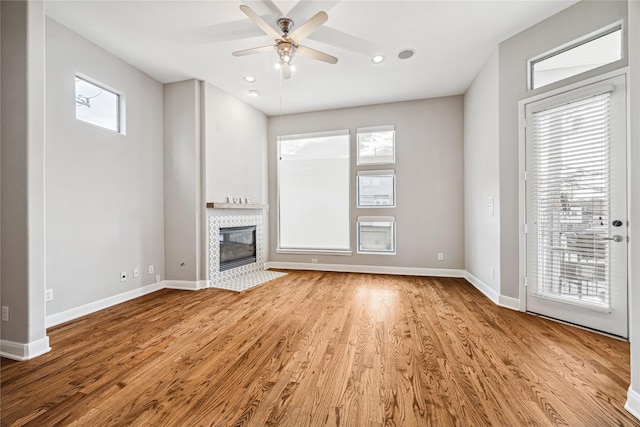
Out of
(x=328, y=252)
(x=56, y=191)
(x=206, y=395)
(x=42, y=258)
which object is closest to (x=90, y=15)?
(x=56, y=191)

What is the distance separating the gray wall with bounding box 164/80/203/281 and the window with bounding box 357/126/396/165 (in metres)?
2.92

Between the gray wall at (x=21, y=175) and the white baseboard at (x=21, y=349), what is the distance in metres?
0.02

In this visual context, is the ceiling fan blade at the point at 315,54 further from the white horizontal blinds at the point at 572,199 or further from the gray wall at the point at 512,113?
the white horizontal blinds at the point at 572,199

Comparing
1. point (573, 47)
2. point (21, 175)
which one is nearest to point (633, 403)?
point (573, 47)

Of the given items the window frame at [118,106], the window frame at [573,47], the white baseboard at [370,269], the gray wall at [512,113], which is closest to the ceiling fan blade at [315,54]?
the gray wall at [512,113]

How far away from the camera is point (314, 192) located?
578 centimetres

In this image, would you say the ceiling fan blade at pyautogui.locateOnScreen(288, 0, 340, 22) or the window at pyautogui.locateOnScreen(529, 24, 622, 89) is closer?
the window at pyautogui.locateOnScreen(529, 24, 622, 89)

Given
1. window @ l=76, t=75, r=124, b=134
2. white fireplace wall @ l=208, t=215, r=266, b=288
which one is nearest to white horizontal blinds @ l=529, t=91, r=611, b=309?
white fireplace wall @ l=208, t=215, r=266, b=288

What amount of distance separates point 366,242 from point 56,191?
4523mm

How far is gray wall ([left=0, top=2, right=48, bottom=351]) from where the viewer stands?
7.41 feet

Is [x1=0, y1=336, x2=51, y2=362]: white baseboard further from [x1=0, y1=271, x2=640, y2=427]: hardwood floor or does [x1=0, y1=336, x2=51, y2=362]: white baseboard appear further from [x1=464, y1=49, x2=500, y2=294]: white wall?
[x1=464, y1=49, x2=500, y2=294]: white wall

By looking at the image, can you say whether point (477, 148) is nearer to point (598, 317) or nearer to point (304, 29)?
point (598, 317)

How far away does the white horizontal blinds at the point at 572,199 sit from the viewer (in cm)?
259

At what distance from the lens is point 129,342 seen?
2.49 metres
